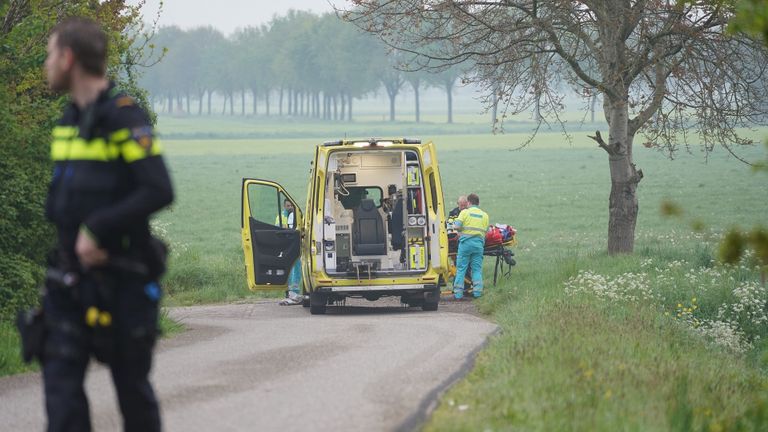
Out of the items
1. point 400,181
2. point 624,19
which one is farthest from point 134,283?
point 624,19

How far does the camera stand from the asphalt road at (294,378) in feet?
22.8

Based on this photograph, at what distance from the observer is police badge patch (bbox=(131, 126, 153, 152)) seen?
485 cm

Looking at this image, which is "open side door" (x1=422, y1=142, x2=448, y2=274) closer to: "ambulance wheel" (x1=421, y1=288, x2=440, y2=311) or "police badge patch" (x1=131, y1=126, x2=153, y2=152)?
"ambulance wheel" (x1=421, y1=288, x2=440, y2=311)

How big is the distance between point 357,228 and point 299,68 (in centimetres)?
11949

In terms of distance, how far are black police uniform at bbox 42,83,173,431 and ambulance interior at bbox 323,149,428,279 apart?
36.8ft

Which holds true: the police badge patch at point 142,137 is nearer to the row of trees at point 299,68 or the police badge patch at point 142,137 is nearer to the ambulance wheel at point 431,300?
the ambulance wheel at point 431,300

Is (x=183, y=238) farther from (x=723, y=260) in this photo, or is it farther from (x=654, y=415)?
(x=723, y=260)

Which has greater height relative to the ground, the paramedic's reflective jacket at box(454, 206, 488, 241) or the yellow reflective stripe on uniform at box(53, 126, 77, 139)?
the yellow reflective stripe on uniform at box(53, 126, 77, 139)

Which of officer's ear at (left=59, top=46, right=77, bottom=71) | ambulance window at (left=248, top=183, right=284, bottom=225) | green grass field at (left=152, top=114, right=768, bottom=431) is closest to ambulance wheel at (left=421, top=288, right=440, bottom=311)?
green grass field at (left=152, top=114, right=768, bottom=431)

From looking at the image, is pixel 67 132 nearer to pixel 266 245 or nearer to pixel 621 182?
pixel 266 245

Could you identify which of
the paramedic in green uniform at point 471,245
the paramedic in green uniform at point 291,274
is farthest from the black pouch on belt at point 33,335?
the paramedic in green uniform at point 471,245

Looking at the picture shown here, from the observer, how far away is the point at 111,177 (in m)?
4.94

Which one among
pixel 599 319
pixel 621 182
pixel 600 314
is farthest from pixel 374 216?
pixel 599 319

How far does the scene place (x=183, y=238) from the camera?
111 ft
